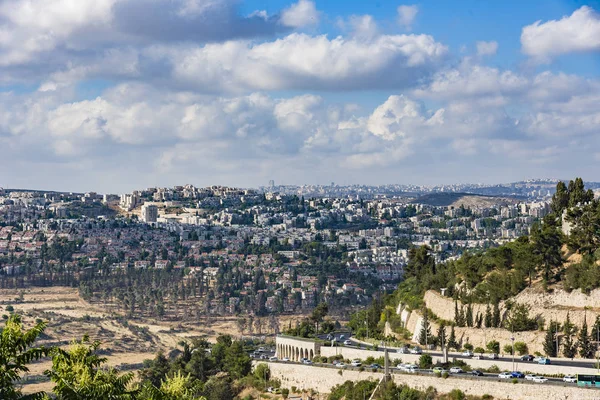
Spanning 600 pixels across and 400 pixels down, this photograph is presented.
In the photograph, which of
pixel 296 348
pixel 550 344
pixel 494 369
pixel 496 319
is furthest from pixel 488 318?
pixel 296 348

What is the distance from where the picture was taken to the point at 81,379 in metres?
17.2

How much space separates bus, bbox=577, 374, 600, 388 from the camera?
3669 centimetres

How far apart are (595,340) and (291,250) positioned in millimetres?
109636

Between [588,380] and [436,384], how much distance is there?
7.48m

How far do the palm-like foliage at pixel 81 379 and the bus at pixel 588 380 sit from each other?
77.7 ft

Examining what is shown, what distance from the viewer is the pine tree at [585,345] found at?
42406mm

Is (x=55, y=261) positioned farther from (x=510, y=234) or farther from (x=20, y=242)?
(x=510, y=234)

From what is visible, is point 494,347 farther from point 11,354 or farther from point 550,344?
point 11,354

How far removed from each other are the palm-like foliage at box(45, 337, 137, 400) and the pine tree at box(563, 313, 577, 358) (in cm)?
2905

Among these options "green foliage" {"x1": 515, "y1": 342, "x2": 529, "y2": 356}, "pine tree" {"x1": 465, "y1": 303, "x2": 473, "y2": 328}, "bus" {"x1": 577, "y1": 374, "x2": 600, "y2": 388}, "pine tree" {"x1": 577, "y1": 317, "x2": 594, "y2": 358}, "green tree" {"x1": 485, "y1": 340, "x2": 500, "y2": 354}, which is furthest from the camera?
"pine tree" {"x1": 465, "y1": 303, "x2": 473, "y2": 328}

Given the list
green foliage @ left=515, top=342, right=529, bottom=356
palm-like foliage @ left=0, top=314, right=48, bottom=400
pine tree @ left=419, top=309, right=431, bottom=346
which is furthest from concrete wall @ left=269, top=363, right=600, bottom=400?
palm-like foliage @ left=0, top=314, right=48, bottom=400

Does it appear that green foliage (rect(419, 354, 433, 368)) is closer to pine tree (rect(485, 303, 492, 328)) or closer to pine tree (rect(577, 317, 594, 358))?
pine tree (rect(485, 303, 492, 328))

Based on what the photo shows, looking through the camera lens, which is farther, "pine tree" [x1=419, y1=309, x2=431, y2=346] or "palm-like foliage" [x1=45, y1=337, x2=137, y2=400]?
"pine tree" [x1=419, y1=309, x2=431, y2=346]

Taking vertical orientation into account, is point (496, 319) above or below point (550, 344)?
above
